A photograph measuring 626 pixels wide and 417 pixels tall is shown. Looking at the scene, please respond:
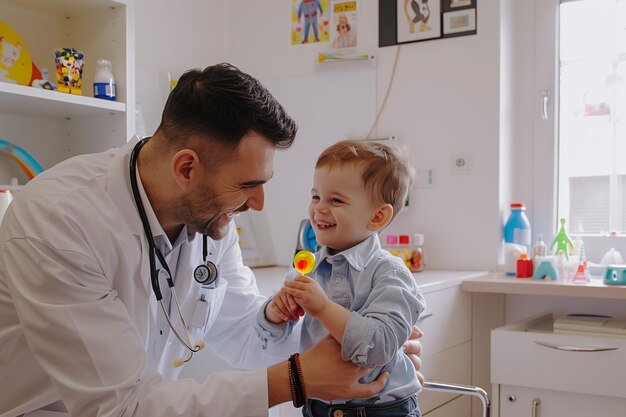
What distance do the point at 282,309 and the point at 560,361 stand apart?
126cm

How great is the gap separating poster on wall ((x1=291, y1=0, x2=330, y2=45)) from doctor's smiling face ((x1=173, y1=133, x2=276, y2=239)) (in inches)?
73.4

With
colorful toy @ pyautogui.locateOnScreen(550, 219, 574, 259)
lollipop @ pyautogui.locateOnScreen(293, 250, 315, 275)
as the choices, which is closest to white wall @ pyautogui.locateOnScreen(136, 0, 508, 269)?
colorful toy @ pyautogui.locateOnScreen(550, 219, 574, 259)

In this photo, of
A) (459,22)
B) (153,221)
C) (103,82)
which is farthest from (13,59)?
(459,22)

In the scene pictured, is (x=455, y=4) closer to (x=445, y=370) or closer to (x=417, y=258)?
(x=417, y=258)

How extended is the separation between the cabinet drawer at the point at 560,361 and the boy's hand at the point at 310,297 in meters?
1.24

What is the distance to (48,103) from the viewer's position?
2102 mm

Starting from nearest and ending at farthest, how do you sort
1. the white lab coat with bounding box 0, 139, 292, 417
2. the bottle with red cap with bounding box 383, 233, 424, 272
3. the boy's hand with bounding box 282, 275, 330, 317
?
the white lab coat with bounding box 0, 139, 292, 417, the boy's hand with bounding box 282, 275, 330, 317, the bottle with red cap with bounding box 383, 233, 424, 272

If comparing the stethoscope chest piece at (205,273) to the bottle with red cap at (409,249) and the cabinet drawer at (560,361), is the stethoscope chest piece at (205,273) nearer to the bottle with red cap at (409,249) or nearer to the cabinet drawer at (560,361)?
the cabinet drawer at (560,361)

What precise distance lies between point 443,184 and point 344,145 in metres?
1.55

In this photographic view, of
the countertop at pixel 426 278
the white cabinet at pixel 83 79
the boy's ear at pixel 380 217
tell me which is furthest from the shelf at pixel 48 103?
the boy's ear at pixel 380 217

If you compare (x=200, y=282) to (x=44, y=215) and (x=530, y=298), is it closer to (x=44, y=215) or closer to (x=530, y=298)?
(x=44, y=215)

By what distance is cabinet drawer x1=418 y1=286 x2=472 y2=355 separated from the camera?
7.52ft

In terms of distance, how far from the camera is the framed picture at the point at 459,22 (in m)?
2.85

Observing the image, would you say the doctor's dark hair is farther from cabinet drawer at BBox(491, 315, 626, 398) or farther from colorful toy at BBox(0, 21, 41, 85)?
cabinet drawer at BBox(491, 315, 626, 398)
